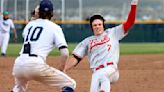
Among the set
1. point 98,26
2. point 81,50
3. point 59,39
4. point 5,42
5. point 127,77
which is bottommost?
point 5,42

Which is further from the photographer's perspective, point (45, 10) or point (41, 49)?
point (45, 10)

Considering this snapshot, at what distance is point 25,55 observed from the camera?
7914 mm

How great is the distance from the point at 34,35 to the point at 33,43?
11 centimetres

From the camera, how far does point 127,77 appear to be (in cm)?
1483

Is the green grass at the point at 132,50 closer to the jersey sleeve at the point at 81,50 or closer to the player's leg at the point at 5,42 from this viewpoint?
the player's leg at the point at 5,42

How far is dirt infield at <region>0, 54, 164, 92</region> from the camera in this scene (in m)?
12.4

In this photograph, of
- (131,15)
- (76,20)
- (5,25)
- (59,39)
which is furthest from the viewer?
(76,20)

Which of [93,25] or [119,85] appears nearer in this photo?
[93,25]

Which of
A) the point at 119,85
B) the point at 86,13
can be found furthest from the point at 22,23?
the point at 119,85

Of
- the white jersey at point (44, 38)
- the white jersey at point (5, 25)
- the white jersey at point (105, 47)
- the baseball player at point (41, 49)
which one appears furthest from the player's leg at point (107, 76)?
the white jersey at point (5, 25)

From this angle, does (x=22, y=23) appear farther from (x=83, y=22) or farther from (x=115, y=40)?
(x=115, y=40)

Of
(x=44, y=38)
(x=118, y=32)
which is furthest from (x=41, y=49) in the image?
(x=118, y=32)

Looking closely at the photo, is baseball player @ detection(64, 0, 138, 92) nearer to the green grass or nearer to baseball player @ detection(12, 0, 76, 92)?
baseball player @ detection(12, 0, 76, 92)

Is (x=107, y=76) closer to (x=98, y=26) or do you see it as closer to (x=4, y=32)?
(x=98, y=26)
